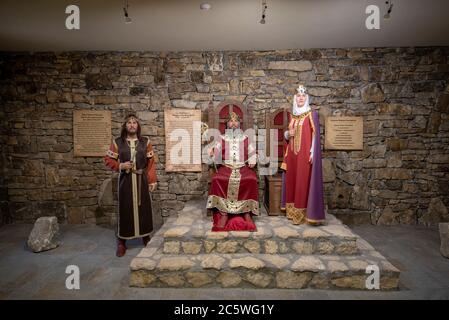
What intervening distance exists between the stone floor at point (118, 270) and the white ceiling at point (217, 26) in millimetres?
2974

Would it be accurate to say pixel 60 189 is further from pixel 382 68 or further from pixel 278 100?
pixel 382 68

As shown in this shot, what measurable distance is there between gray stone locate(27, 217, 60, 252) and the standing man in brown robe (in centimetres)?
98

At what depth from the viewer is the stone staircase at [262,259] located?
278 cm

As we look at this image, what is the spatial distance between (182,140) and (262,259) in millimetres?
2465

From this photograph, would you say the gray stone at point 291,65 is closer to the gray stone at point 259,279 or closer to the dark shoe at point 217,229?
the dark shoe at point 217,229

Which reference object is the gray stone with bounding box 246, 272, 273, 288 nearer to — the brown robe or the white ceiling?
the brown robe

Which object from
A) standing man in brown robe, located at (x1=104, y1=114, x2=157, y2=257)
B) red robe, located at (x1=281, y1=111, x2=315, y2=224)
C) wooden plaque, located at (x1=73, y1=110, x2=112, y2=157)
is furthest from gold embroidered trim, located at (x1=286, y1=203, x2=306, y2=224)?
wooden plaque, located at (x1=73, y1=110, x2=112, y2=157)

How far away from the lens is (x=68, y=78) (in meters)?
4.59

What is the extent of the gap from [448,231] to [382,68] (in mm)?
2630

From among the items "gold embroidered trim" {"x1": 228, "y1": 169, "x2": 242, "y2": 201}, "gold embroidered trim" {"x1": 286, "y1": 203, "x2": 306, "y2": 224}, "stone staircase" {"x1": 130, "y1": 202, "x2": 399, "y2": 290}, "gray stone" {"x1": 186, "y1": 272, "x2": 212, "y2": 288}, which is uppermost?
"gold embroidered trim" {"x1": 228, "y1": 169, "x2": 242, "y2": 201}

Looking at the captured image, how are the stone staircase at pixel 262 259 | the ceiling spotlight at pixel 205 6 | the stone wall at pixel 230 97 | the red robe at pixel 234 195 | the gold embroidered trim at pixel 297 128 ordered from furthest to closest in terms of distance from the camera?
the stone wall at pixel 230 97 < the gold embroidered trim at pixel 297 128 < the red robe at pixel 234 195 < the ceiling spotlight at pixel 205 6 < the stone staircase at pixel 262 259

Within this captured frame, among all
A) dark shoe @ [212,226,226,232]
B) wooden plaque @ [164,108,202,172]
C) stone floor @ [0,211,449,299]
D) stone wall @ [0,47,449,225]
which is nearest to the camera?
stone floor @ [0,211,449,299]

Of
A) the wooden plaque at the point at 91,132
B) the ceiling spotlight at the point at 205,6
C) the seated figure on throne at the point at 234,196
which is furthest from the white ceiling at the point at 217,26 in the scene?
the seated figure on throne at the point at 234,196

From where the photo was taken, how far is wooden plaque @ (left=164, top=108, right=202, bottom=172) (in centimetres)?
459
